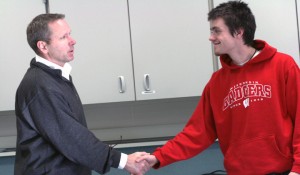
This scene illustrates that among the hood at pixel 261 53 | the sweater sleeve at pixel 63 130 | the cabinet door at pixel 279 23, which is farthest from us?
the cabinet door at pixel 279 23

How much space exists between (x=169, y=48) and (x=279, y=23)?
28.6 inches

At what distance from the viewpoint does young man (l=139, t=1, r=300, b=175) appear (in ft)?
5.07

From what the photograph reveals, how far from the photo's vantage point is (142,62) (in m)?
2.51

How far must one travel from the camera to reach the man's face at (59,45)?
1.63 meters

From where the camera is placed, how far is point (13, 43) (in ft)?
8.31

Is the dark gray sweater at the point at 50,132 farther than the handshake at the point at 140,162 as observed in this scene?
No

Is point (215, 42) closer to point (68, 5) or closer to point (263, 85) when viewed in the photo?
point (263, 85)

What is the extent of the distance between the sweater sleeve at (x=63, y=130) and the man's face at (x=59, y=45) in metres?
0.22

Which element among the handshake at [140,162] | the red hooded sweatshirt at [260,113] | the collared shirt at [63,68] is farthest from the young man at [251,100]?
the collared shirt at [63,68]

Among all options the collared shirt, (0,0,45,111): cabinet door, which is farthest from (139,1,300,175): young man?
(0,0,45,111): cabinet door

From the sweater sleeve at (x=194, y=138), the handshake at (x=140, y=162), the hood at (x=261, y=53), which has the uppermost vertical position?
the hood at (x=261, y=53)

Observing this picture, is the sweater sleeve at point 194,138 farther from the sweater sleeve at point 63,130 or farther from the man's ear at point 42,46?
the man's ear at point 42,46

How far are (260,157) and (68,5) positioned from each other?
1602 mm

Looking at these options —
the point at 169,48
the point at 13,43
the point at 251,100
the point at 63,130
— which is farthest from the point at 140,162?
the point at 13,43
